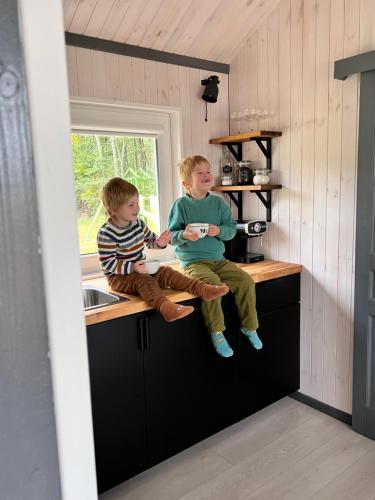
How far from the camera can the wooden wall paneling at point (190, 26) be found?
7.32ft

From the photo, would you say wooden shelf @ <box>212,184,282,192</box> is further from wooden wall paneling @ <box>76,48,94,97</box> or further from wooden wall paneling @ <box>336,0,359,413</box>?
wooden wall paneling @ <box>76,48,94,97</box>

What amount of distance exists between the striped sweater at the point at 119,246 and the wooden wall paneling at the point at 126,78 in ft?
2.33

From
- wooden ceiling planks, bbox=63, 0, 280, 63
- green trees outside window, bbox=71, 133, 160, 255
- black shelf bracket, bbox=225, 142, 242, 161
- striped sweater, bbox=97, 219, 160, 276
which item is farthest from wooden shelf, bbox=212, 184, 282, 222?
wooden ceiling planks, bbox=63, 0, 280, 63

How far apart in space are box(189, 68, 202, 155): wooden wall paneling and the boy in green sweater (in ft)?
1.22

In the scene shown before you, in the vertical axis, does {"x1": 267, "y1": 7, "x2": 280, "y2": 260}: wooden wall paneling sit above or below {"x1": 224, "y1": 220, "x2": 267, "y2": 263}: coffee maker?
above

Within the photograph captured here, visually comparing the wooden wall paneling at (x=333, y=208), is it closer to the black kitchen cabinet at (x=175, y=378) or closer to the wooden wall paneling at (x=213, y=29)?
the black kitchen cabinet at (x=175, y=378)

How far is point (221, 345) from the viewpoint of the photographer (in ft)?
6.76

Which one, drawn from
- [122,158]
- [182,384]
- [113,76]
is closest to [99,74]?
[113,76]

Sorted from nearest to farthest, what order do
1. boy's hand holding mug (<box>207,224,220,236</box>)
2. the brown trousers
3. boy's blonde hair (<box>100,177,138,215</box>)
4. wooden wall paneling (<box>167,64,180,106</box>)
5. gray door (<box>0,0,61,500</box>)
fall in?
gray door (<box>0,0,61,500</box>)
the brown trousers
boy's blonde hair (<box>100,177,138,215</box>)
boy's hand holding mug (<box>207,224,220,236</box>)
wooden wall paneling (<box>167,64,180,106</box>)

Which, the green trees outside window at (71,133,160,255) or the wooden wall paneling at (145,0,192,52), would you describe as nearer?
the wooden wall paneling at (145,0,192,52)

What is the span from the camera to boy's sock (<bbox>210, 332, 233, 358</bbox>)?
6.73 ft

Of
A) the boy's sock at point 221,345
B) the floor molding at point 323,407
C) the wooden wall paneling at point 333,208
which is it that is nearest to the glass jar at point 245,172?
the wooden wall paneling at point 333,208

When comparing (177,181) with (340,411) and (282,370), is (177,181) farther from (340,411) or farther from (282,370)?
(340,411)

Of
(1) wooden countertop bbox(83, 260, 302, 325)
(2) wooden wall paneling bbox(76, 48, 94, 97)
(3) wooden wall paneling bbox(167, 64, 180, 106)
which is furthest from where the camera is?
(3) wooden wall paneling bbox(167, 64, 180, 106)
